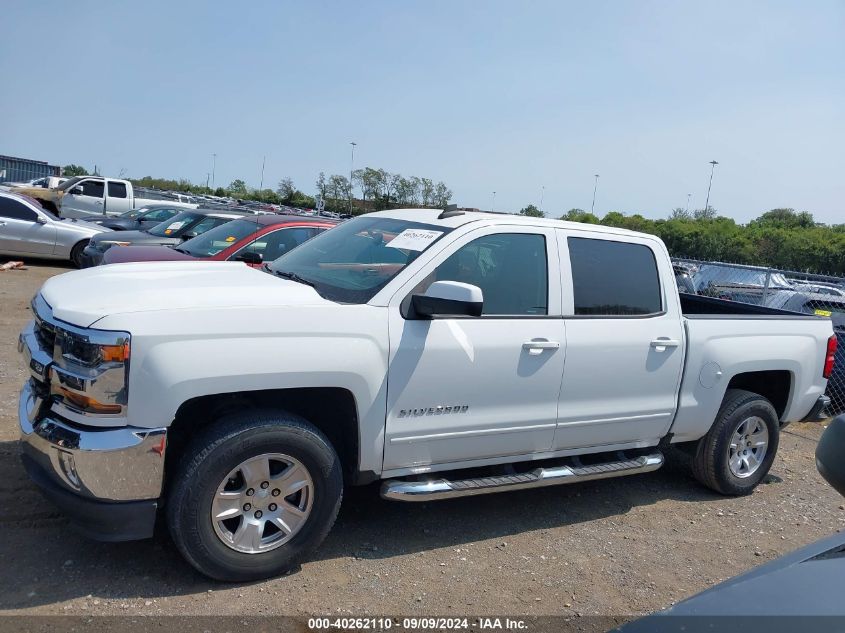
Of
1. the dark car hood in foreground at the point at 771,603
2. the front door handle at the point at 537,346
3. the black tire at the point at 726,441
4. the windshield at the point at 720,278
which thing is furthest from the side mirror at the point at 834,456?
the windshield at the point at 720,278

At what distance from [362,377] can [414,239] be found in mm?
1005

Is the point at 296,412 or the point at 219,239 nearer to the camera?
the point at 296,412

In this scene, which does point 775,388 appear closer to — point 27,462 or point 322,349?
point 322,349

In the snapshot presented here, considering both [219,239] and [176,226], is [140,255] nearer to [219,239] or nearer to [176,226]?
[219,239]

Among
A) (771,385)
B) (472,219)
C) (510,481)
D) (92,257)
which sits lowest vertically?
(510,481)

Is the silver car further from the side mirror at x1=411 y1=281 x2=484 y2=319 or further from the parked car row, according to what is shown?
the side mirror at x1=411 y1=281 x2=484 y2=319

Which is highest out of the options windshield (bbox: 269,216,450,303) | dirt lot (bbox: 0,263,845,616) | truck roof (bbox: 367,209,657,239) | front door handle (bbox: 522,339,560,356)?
truck roof (bbox: 367,209,657,239)

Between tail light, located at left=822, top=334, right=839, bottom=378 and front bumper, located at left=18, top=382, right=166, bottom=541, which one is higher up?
tail light, located at left=822, top=334, right=839, bottom=378

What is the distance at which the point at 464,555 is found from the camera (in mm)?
4223

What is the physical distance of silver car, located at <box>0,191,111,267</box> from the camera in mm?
14688

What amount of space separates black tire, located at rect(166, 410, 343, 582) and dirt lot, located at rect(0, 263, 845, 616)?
0.14 m

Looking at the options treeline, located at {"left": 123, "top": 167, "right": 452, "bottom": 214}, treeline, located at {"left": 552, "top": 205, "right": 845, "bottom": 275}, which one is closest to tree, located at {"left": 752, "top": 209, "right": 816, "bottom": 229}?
treeline, located at {"left": 552, "top": 205, "right": 845, "bottom": 275}

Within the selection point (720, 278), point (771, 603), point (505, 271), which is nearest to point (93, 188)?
point (720, 278)

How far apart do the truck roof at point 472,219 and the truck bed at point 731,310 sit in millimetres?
1268
